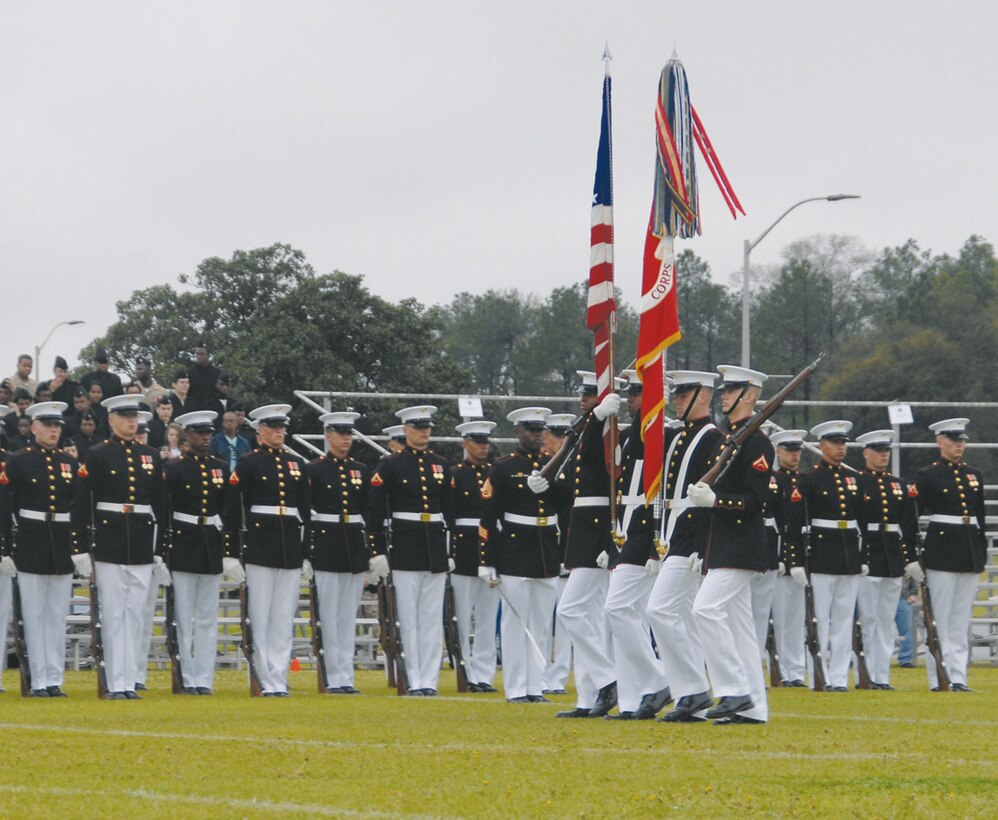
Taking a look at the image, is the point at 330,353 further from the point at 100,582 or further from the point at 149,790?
the point at 149,790

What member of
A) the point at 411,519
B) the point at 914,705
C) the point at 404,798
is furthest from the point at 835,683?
the point at 404,798

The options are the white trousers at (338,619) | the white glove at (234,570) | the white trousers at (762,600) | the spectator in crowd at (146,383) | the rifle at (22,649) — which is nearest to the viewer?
the rifle at (22,649)

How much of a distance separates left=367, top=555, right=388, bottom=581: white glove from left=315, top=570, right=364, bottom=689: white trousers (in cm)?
51

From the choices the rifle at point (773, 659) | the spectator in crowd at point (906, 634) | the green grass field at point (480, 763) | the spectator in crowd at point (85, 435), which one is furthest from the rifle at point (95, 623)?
the spectator in crowd at point (906, 634)

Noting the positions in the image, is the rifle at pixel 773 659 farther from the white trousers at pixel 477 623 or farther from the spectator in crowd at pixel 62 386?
the spectator in crowd at pixel 62 386

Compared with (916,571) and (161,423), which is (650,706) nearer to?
(916,571)

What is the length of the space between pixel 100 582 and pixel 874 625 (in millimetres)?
7034

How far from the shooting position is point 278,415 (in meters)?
15.8

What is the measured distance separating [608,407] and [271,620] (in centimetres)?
454

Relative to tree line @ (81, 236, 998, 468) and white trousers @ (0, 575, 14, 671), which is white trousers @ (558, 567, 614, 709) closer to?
white trousers @ (0, 575, 14, 671)

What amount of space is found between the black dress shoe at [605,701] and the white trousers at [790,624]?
522 centimetres

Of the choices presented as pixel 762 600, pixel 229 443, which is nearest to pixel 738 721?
pixel 762 600

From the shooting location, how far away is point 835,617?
1688cm

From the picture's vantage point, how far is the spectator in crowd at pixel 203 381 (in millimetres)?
22844
